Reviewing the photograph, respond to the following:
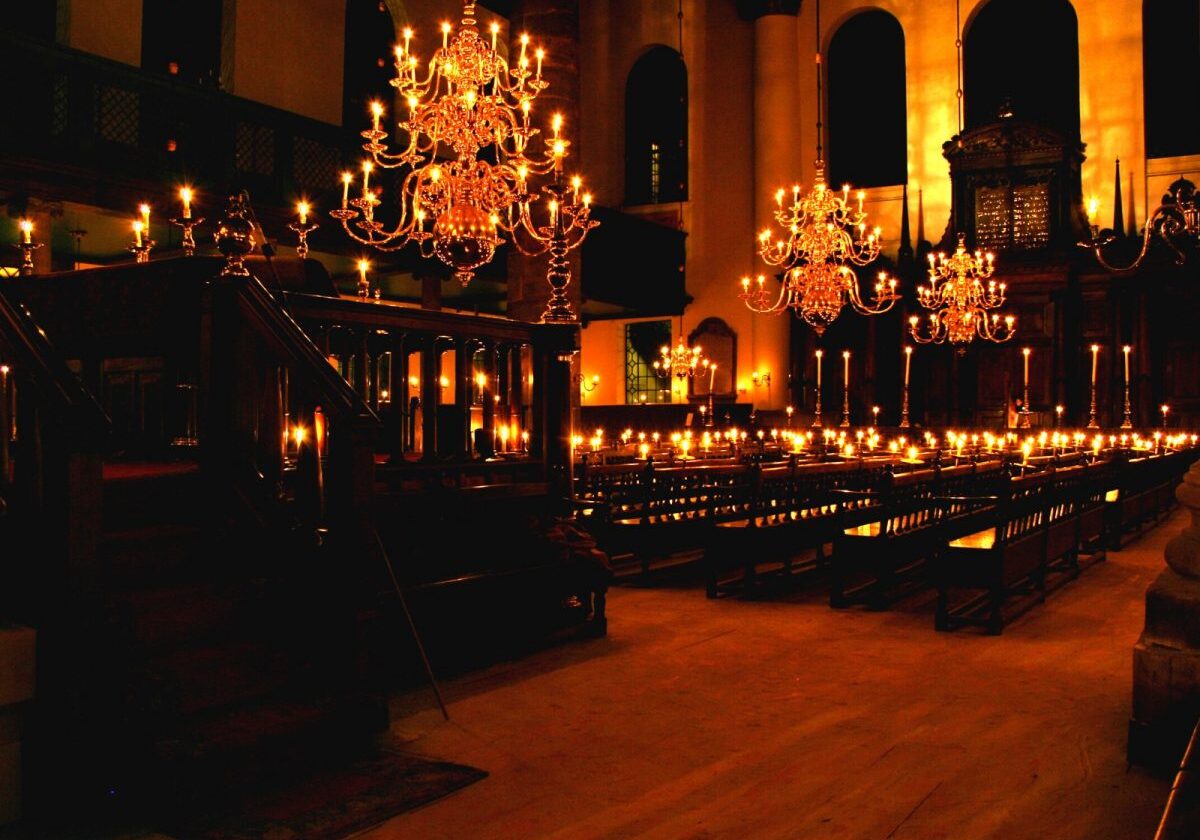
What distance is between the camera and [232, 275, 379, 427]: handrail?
165 inches

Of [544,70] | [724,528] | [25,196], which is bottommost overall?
[724,528]

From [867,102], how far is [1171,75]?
5622mm

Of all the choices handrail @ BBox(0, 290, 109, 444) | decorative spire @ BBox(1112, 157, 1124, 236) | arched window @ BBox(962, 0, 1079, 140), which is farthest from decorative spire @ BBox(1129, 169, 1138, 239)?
handrail @ BBox(0, 290, 109, 444)

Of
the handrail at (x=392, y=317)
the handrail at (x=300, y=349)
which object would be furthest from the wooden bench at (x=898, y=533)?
the handrail at (x=300, y=349)

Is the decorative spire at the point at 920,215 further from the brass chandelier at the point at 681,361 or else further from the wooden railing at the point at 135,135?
the wooden railing at the point at 135,135

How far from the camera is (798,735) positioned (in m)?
4.15

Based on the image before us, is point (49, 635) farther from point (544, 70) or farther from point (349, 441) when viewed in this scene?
point (544, 70)

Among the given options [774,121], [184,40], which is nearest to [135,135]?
[184,40]

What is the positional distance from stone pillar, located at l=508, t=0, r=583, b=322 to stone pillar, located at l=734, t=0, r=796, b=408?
780cm

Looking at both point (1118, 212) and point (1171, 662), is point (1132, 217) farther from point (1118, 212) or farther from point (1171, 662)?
point (1171, 662)

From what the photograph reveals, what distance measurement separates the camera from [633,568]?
29.1 feet

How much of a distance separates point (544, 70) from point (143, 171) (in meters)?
5.62

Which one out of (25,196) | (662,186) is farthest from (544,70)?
(662,186)

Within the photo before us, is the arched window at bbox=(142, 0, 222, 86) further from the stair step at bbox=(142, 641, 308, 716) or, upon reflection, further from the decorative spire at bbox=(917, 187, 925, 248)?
the stair step at bbox=(142, 641, 308, 716)
